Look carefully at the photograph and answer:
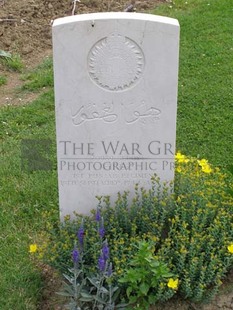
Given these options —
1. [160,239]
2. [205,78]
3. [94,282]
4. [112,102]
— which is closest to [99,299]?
[94,282]

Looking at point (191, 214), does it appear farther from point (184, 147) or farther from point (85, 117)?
point (184, 147)

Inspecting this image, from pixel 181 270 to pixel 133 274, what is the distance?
0.34 metres

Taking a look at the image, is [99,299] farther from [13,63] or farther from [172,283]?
[13,63]

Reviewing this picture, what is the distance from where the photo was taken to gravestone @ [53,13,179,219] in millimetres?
3412

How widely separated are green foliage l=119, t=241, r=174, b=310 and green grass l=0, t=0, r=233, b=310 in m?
0.68

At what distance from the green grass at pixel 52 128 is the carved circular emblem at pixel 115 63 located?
124 cm

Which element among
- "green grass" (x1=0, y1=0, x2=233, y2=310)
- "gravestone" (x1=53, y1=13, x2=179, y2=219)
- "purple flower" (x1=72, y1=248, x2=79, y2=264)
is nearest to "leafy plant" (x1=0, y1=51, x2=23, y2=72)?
"green grass" (x1=0, y1=0, x2=233, y2=310)

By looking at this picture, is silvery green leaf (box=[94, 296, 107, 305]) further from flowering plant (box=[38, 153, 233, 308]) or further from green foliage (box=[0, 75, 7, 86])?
green foliage (box=[0, 75, 7, 86])

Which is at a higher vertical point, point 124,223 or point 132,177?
point 132,177

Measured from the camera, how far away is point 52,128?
5.61 meters

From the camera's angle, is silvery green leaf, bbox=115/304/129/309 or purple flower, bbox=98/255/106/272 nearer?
A: purple flower, bbox=98/255/106/272

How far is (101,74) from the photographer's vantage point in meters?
3.51

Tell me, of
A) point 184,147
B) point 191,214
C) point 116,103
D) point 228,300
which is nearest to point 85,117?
point 116,103

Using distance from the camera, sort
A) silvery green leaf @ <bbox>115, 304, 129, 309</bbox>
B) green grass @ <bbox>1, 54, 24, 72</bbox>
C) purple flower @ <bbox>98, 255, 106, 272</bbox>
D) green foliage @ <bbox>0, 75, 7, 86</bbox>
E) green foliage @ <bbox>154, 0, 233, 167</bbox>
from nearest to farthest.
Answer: purple flower @ <bbox>98, 255, 106, 272</bbox> → silvery green leaf @ <bbox>115, 304, 129, 309</bbox> → green foliage @ <bbox>154, 0, 233, 167</bbox> → green foliage @ <bbox>0, 75, 7, 86</bbox> → green grass @ <bbox>1, 54, 24, 72</bbox>
